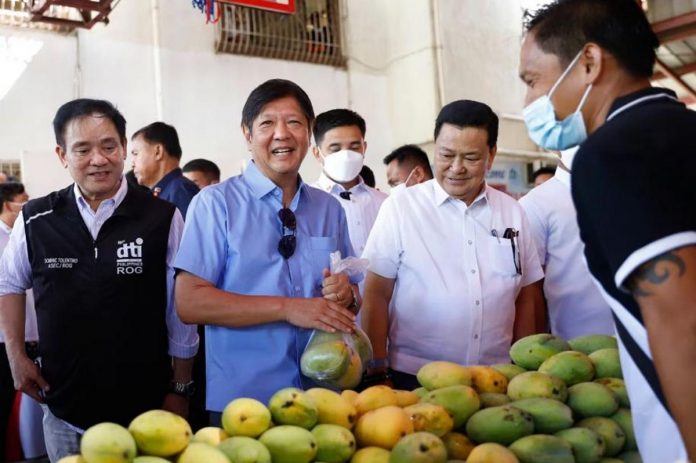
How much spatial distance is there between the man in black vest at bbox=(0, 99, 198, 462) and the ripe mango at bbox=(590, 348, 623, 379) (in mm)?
1401

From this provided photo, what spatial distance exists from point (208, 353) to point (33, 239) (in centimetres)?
81

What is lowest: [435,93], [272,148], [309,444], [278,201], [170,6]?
[309,444]

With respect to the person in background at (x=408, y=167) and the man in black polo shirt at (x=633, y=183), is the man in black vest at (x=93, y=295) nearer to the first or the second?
the man in black polo shirt at (x=633, y=183)

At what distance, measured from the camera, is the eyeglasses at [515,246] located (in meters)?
2.46

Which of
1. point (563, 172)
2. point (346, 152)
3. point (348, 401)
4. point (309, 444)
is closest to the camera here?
point (309, 444)

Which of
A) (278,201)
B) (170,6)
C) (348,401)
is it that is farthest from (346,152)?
(170,6)

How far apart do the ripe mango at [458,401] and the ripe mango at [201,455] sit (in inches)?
20.8

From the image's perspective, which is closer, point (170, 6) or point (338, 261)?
point (338, 261)

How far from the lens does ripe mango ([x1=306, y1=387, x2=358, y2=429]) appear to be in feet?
4.63

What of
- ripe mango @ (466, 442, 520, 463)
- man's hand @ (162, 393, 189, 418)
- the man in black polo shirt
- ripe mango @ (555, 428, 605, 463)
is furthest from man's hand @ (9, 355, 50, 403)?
the man in black polo shirt

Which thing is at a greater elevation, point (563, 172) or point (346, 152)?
point (346, 152)

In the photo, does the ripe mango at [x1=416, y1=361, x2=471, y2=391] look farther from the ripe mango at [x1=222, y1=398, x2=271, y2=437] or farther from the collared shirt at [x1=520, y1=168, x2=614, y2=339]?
the collared shirt at [x1=520, y1=168, x2=614, y2=339]

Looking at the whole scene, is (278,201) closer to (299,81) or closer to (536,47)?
(536,47)

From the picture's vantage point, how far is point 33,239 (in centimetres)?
240
